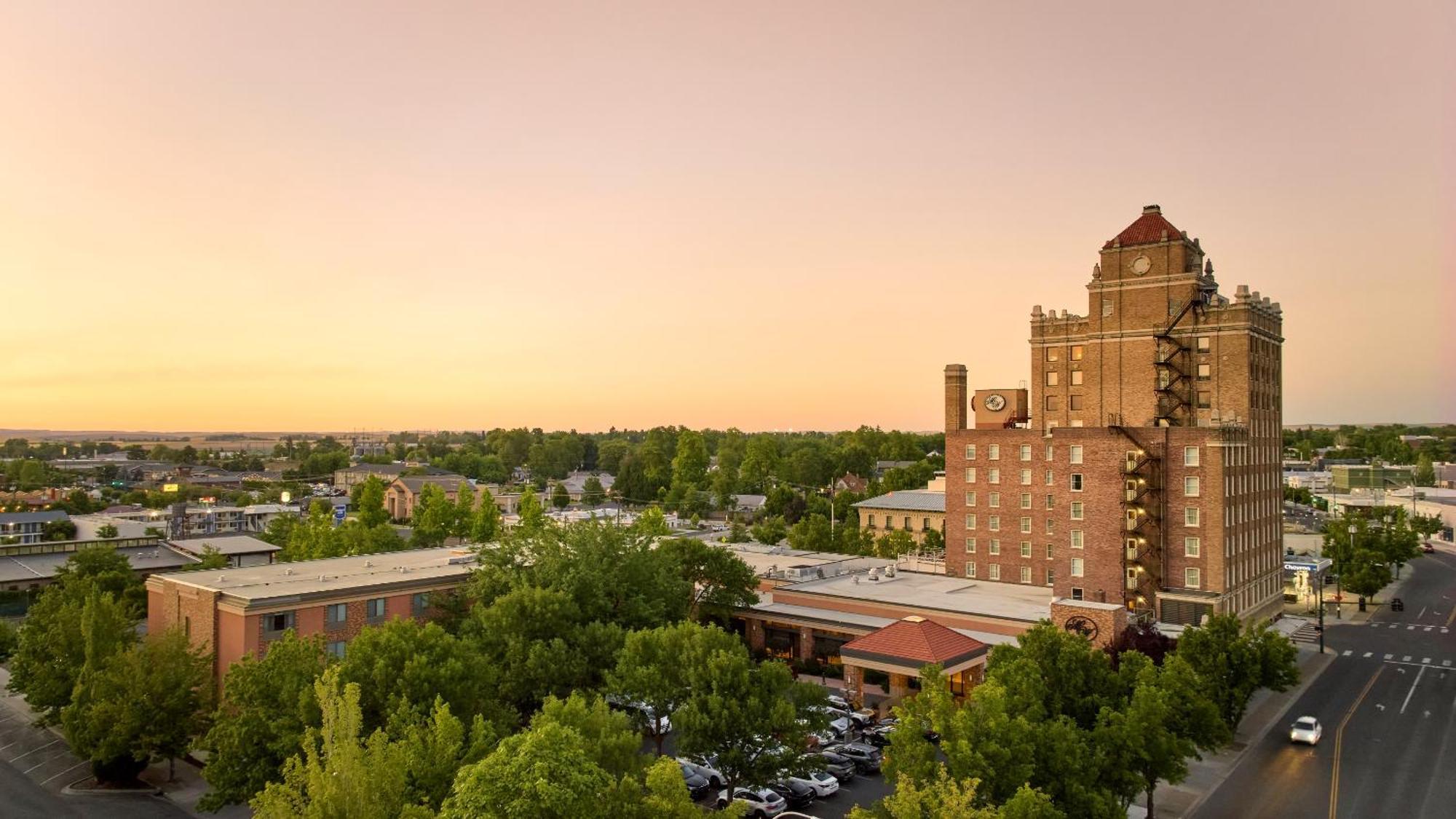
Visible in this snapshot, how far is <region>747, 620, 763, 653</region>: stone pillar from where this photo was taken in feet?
198

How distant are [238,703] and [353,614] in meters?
15.9

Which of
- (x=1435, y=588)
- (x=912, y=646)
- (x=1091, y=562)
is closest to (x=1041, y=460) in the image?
(x=1091, y=562)

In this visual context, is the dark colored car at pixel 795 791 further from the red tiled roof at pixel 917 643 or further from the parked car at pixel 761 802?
the red tiled roof at pixel 917 643

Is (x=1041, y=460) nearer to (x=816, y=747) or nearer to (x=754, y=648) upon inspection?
(x=754, y=648)

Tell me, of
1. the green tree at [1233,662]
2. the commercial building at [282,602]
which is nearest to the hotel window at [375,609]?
the commercial building at [282,602]

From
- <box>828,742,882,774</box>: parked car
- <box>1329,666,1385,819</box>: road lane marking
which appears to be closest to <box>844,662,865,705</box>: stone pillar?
<box>828,742,882,774</box>: parked car

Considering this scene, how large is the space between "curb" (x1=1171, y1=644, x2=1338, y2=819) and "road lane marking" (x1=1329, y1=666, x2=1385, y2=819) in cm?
277

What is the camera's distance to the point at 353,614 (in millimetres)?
50062

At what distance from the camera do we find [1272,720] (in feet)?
161

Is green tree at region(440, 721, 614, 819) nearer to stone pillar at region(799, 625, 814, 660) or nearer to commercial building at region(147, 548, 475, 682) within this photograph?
commercial building at region(147, 548, 475, 682)

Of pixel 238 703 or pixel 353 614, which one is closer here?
pixel 238 703

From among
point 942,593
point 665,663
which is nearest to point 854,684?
point 942,593

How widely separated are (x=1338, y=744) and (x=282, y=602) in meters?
55.5

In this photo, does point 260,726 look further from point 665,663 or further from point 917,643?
point 917,643
